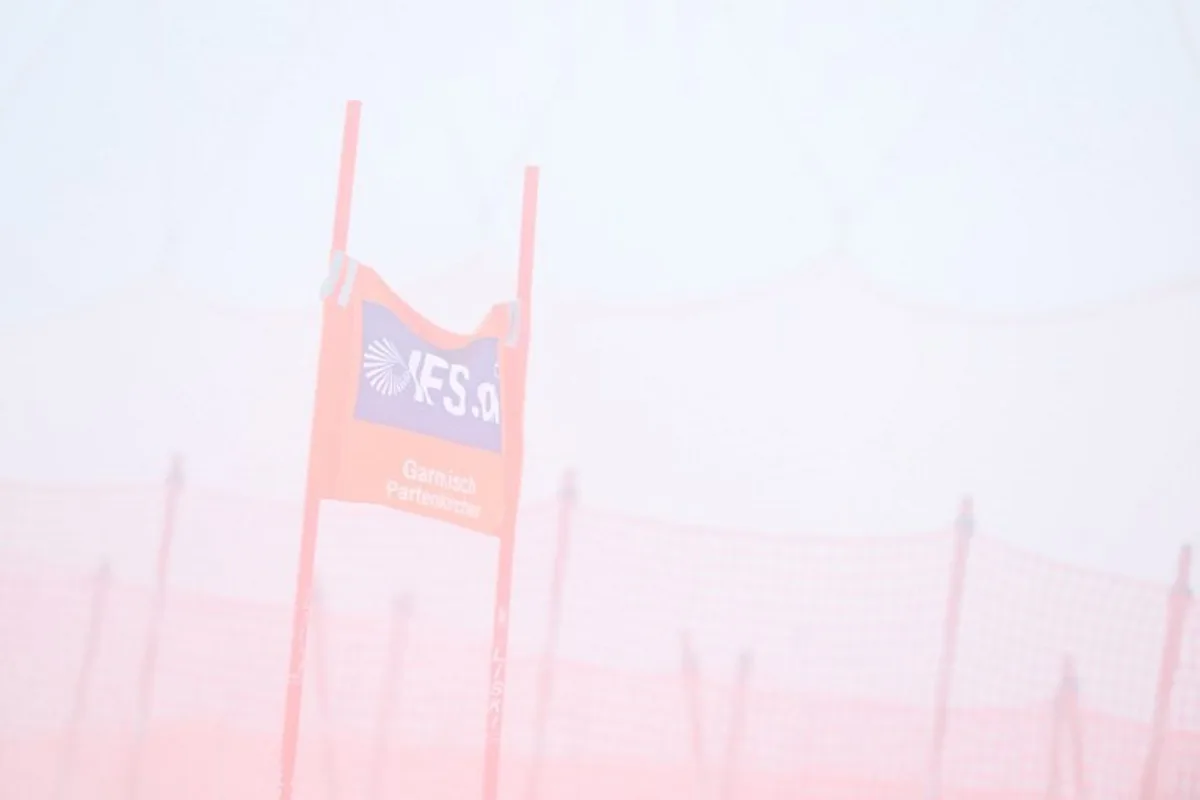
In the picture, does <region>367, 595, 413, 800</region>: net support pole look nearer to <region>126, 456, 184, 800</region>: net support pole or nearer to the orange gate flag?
<region>126, 456, 184, 800</region>: net support pole

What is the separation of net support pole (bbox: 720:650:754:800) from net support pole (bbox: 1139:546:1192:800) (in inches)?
49.5

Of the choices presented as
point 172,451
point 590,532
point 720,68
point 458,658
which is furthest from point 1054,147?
point 172,451

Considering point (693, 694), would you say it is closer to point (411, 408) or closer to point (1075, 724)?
Result: point (1075, 724)

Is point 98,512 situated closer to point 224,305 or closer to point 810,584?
point 224,305

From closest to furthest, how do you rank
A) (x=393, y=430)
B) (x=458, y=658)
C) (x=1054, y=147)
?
(x=393, y=430) < (x=458, y=658) < (x=1054, y=147)

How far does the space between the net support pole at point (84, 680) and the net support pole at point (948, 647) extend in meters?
2.54

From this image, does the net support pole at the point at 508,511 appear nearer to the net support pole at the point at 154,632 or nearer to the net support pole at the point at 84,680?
the net support pole at the point at 154,632

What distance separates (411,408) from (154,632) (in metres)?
1.71

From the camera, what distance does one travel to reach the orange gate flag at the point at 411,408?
357 centimetres

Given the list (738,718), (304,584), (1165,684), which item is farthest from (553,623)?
(1165,684)

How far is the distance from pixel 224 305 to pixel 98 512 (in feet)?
2.43

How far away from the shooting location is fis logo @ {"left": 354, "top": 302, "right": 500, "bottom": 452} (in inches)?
143

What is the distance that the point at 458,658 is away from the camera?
5.04 m

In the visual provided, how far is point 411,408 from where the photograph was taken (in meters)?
3.72
